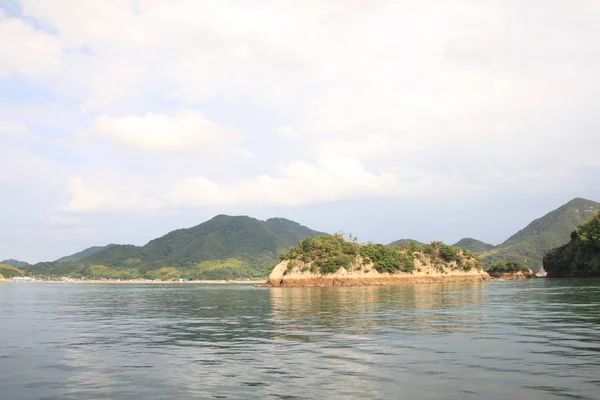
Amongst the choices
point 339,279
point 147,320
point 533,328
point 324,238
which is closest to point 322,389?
point 533,328

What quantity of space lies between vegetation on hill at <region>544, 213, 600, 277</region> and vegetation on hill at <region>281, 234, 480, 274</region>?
27901 millimetres

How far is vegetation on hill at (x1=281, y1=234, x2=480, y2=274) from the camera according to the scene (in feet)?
438

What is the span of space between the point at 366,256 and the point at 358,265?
5518 mm

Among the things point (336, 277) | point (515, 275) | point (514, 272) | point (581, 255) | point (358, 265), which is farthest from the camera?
point (514, 272)

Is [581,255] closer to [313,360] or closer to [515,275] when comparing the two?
[515,275]

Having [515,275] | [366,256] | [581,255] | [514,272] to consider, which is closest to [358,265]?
[366,256]

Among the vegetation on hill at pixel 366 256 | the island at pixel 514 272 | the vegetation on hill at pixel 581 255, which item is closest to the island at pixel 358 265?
the vegetation on hill at pixel 366 256

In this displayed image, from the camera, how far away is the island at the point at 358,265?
132 meters

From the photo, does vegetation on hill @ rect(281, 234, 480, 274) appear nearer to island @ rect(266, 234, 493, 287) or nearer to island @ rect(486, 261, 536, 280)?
island @ rect(266, 234, 493, 287)

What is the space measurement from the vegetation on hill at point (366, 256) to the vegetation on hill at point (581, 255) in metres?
27.9

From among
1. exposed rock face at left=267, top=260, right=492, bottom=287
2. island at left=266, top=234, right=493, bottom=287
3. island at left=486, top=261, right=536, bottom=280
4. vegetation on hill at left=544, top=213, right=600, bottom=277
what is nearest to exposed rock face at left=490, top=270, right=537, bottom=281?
island at left=486, top=261, right=536, bottom=280

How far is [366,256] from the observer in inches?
5586

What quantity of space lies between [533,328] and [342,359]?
14733 millimetres

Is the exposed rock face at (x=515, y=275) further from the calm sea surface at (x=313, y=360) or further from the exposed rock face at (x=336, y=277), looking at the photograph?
the calm sea surface at (x=313, y=360)
